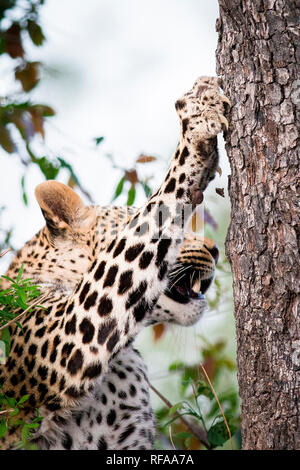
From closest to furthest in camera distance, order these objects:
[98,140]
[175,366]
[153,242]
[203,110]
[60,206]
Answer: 1. [203,110]
2. [153,242]
3. [60,206]
4. [98,140]
5. [175,366]

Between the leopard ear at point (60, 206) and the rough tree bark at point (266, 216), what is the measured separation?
193 cm

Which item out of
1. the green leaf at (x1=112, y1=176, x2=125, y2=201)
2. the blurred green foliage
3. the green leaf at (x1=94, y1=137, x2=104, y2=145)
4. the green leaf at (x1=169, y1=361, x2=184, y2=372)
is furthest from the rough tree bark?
the green leaf at (x1=169, y1=361, x2=184, y2=372)

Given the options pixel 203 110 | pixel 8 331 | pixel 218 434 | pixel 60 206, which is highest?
pixel 60 206

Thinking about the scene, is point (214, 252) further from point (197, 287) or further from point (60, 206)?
point (60, 206)

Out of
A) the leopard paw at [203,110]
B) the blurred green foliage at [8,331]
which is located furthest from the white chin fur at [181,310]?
the leopard paw at [203,110]

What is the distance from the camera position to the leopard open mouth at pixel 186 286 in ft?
18.4

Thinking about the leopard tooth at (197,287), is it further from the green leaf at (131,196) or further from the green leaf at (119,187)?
the green leaf at (119,187)

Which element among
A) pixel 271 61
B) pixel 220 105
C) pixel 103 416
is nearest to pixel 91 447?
pixel 103 416

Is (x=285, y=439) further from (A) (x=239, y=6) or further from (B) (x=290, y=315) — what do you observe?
(A) (x=239, y=6)

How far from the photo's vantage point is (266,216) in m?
3.89

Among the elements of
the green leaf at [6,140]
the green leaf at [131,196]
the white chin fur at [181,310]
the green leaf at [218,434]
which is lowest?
the green leaf at [218,434]

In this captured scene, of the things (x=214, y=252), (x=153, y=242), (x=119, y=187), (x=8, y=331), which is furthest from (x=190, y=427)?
(x=153, y=242)

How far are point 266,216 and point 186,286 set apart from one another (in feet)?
6.40

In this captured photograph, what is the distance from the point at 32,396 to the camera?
5.14m
